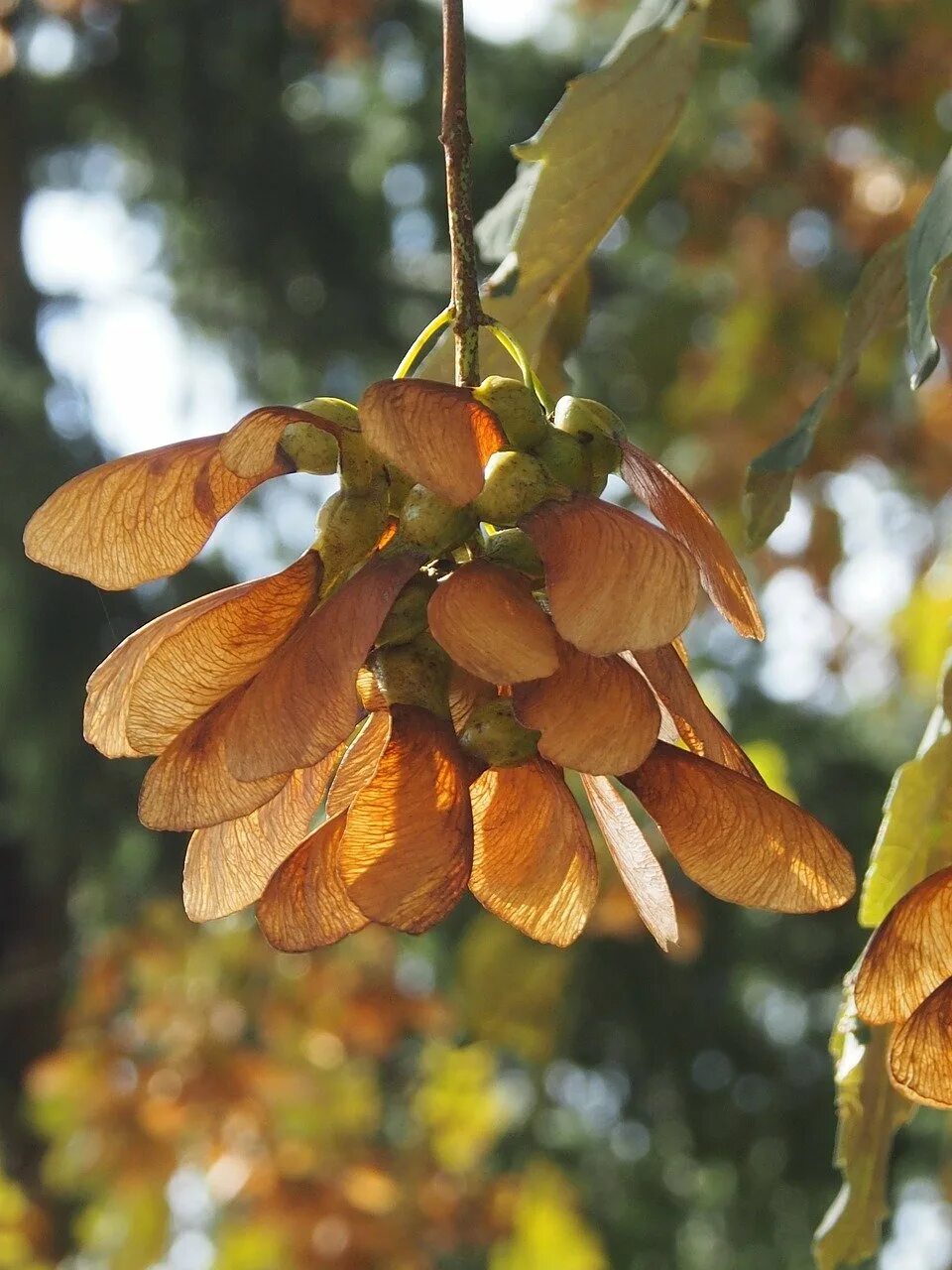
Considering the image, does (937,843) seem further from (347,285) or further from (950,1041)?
(347,285)

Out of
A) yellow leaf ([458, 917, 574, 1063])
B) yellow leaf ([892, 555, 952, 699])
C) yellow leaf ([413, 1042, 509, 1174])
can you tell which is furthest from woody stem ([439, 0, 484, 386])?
yellow leaf ([413, 1042, 509, 1174])

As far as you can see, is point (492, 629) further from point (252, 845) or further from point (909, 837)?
point (909, 837)

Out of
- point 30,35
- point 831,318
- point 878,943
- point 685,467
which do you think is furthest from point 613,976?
point 878,943

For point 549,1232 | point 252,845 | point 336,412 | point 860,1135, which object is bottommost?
point 549,1232

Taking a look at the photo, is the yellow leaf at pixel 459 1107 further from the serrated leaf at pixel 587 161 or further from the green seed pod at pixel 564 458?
the green seed pod at pixel 564 458

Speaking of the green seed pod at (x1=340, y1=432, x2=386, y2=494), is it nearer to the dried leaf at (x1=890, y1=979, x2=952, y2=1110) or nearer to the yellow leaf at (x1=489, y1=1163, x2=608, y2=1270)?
the dried leaf at (x1=890, y1=979, x2=952, y2=1110)

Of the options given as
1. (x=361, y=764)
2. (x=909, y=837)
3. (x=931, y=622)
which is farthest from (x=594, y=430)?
(x=931, y=622)
